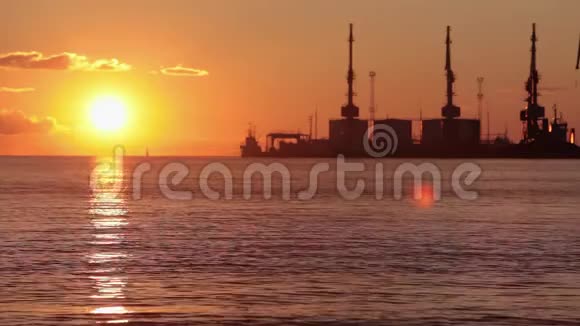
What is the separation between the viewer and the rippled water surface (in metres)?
32.2

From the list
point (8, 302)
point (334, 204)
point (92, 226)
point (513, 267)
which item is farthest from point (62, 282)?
point (334, 204)

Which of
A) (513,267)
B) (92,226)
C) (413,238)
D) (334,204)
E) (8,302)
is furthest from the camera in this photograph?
(334,204)

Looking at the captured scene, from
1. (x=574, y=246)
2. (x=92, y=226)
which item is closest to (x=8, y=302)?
(x=574, y=246)

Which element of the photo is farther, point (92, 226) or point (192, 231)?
point (92, 226)

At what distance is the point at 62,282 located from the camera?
126 feet

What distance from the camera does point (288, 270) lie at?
42656 millimetres

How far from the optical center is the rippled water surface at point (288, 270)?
1270 inches

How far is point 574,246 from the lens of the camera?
53.3 metres

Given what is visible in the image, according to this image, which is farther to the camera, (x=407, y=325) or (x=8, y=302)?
(x=8, y=302)

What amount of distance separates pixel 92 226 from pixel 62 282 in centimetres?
3109

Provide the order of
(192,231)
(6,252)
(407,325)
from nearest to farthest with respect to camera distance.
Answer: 1. (407,325)
2. (6,252)
3. (192,231)

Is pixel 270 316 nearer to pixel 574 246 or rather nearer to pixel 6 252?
pixel 6 252

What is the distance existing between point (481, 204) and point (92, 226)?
1749 inches

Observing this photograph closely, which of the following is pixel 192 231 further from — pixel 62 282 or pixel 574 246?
pixel 62 282
